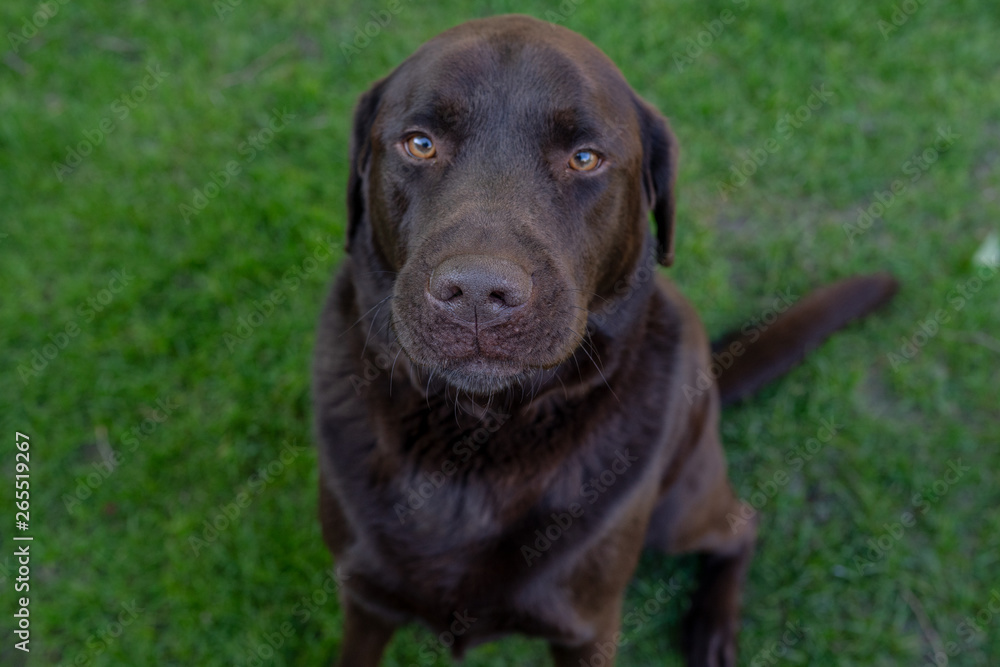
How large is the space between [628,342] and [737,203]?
1.85m

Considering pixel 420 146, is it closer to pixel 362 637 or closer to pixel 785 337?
pixel 362 637

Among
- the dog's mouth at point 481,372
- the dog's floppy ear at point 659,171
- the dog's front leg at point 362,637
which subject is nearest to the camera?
the dog's mouth at point 481,372

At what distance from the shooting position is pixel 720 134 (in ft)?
12.3

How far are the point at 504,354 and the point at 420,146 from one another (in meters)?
0.59

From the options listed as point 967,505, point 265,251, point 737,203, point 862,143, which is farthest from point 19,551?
point 862,143

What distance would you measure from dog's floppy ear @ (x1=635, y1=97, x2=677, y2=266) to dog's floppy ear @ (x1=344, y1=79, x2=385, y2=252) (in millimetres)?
720

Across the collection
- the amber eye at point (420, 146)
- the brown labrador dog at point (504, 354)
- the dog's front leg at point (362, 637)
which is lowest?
the dog's front leg at point (362, 637)

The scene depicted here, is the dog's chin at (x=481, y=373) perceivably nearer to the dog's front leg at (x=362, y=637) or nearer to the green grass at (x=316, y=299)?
the dog's front leg at (x=362, y=637)

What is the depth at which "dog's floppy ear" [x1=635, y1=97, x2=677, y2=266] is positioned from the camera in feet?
6.70

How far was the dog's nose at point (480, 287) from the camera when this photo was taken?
1504mm

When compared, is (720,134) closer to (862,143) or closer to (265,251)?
(862,143)

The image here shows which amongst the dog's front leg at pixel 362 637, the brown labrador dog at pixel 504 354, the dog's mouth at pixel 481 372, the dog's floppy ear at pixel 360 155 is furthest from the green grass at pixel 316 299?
the dog's mouth at pixel 481 372

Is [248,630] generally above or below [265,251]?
below

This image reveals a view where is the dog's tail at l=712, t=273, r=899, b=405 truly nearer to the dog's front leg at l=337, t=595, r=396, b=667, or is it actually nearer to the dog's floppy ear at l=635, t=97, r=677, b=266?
the dog's floppy ear at l=635, t=97, r=677, b=266
